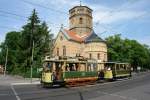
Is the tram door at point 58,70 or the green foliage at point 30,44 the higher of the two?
the green foliage at point 30,44

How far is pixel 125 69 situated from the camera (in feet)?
132

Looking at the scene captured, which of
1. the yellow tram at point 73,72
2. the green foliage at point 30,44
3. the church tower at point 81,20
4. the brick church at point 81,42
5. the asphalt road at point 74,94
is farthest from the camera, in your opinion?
the church tower at point 81,20

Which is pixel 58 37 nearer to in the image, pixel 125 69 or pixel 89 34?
pixel 89 34

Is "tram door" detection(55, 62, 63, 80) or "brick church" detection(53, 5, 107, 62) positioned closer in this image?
"tram door" detection(55, 62, 63, 80)

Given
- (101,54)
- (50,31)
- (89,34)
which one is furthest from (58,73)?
(89,34)

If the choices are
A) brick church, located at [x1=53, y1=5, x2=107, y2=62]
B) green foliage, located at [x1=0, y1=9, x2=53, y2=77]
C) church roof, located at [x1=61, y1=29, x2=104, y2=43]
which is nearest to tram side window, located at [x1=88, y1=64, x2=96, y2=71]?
green foliage, located at [x1=0, y1=9, x2=53, y2=77]

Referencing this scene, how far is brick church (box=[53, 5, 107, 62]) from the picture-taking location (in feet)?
213

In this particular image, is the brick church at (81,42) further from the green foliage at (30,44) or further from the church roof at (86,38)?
the green foliage at (30,44)

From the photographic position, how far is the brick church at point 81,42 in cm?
6481

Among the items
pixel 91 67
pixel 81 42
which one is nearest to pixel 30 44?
pixel 81 42

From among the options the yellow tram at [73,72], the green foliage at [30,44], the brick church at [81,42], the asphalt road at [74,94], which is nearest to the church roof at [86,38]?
the brick church at [81,42]

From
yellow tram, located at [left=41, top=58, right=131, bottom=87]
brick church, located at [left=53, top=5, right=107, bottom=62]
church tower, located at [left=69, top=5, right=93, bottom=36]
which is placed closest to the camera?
yellow tram, located at [left=41, top=58, right=131, bottom=87]

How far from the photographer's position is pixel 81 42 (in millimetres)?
66812

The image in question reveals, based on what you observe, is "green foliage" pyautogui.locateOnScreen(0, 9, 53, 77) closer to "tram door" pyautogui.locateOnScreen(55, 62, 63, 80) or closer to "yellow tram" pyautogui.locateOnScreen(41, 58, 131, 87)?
"yellow tram" pyautogui.locateOnScreen(41, 58, 131, 87)
